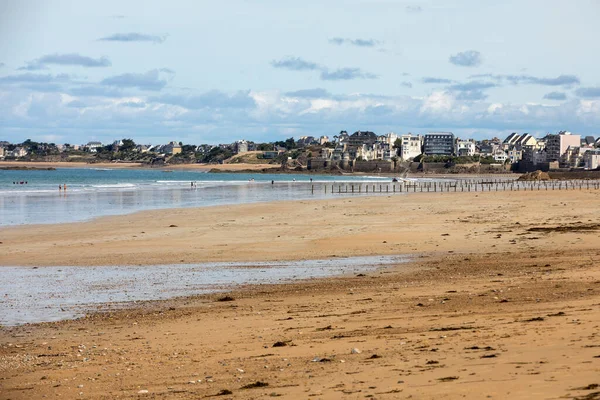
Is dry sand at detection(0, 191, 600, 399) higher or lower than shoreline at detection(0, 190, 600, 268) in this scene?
higher

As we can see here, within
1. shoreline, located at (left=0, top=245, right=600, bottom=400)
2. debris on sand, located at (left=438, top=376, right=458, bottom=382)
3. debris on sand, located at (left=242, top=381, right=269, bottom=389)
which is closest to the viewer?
debris on sand, located at (left=438, top=376, right=458, bottom=382)

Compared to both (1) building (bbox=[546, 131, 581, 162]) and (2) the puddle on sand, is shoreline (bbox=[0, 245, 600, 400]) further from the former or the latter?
(1) building (bbox=[546, 131, 581, 162])

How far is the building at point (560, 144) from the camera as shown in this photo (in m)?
172

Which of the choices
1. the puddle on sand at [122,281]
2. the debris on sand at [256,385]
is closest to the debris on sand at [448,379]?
the debris on sand at [256,385]

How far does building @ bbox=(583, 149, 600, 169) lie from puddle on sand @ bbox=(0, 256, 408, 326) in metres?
135

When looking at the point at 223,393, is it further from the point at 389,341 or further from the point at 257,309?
the point at 257,309

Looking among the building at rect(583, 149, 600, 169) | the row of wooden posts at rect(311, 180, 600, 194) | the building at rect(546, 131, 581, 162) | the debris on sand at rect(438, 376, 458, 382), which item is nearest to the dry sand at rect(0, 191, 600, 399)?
the debris on sand at rect(438, 376, 458, 382)

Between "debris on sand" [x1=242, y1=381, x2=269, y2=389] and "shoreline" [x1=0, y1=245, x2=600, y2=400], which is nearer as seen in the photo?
"shoreline" [x1=0, y1=245, x2=600, y2=400]

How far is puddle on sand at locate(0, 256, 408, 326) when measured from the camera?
11.7 metres

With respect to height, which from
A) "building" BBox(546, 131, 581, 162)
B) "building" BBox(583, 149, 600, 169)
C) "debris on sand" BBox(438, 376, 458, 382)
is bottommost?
"debris on sand" BBox(438, 376, 458, 382)

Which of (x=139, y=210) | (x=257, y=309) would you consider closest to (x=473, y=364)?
(x=257, y=309)

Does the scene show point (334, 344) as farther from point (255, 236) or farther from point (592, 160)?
point (592, 160)

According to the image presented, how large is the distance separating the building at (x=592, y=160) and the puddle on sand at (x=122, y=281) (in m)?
135

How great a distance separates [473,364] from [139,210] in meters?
34.7
